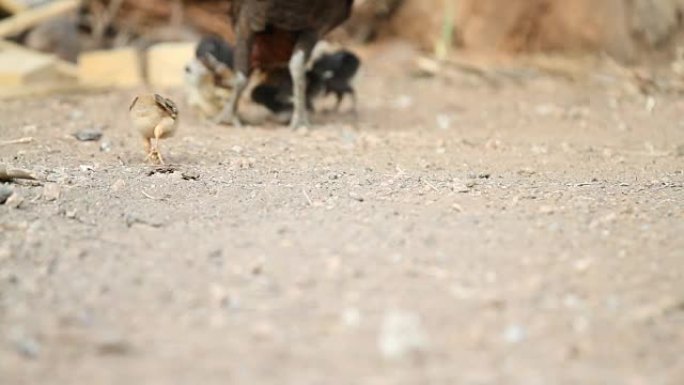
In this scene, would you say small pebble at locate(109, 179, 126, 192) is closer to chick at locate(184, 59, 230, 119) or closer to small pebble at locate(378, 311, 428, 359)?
small pebble at locate(378, 311, 428, 359)

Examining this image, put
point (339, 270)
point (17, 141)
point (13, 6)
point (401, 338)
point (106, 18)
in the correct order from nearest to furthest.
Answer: point (401, 338)
point (339, 270)
point (17, 141)
point (13, 6)
point (106, 18)

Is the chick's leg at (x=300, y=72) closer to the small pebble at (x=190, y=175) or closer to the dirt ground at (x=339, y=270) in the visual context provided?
the dirt ground at (x=339, y=270)

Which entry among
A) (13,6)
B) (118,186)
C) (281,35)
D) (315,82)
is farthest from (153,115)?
(13,6)

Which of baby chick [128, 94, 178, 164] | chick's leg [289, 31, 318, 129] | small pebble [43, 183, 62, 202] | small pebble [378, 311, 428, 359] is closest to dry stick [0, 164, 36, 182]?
small pebble [43, 183, 62, 202]

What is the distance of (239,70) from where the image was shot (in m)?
6.10

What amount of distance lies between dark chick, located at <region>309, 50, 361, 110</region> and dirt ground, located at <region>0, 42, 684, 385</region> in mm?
1593

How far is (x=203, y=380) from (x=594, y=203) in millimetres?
1896

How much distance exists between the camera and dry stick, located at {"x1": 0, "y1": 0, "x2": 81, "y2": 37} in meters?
8.13

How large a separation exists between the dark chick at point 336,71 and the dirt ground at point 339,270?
5.23 ft

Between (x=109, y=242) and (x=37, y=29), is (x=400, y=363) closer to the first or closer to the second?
(x=109, y=242)

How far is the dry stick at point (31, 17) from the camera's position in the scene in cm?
813

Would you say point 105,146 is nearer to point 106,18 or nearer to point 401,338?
point 401,338

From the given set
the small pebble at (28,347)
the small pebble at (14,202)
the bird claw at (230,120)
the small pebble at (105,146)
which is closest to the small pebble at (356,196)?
the small pebble at (14,202)

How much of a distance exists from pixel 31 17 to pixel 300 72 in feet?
10.4
